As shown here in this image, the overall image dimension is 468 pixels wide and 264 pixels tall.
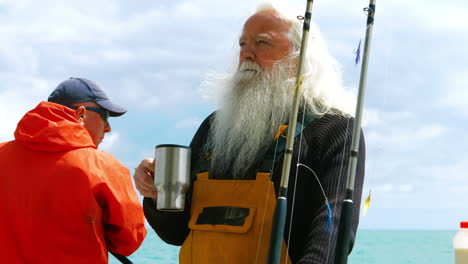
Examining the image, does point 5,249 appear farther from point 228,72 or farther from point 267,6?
point 267,6

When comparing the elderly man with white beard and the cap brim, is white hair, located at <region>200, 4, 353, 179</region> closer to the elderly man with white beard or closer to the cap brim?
the elderly man with white beard

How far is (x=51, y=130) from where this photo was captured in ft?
11.2

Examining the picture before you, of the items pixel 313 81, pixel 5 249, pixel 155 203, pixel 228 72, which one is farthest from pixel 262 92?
pixel 5 249

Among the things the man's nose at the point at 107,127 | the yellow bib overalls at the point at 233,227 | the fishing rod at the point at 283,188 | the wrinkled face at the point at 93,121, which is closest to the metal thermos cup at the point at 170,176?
the yellow bib overalls at the point at 233,227

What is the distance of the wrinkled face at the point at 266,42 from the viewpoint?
120 inches

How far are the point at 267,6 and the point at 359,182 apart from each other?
0.95m

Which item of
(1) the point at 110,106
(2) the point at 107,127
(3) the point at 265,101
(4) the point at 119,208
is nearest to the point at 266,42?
(3) the point at 265,101

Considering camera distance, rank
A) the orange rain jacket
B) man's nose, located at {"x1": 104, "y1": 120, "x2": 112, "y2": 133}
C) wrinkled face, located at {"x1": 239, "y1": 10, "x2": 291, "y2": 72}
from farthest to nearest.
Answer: man's nose, located at {"x1": 104, "y1": 120, "x2": 112, "y2": 133} → the orange rain jacket → wrinkled face, located at {"x1": 239, "y1": 10, "x2": 291, "y2": 72}

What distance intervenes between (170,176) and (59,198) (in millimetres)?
824

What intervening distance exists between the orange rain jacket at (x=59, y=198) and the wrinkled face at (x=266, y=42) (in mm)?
922

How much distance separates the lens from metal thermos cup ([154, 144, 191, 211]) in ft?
9.09

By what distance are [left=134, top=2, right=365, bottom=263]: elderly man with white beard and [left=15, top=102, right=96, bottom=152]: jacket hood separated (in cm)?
61

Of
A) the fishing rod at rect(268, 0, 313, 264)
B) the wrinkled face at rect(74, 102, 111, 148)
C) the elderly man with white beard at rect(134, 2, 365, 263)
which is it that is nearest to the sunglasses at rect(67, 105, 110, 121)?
the wrinkled face at rect(74, 102, 111, 148)

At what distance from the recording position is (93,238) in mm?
3398
